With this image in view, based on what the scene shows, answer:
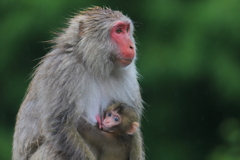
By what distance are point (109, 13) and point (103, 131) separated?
A: 176 cm

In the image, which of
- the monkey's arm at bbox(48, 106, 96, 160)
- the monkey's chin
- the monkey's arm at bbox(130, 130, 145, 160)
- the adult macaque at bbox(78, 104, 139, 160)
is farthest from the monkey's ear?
the monkey's chin

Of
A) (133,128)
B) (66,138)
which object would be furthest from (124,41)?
(66,138)

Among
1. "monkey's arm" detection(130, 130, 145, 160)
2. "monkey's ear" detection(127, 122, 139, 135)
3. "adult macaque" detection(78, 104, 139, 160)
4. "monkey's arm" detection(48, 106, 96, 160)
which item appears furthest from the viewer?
"monkey's arm" detection(130, 130, 145, 160)

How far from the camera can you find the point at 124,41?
7.78 m

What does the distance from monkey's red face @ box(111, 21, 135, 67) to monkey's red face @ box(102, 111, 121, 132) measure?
0.71 metres

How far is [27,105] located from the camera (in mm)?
8156

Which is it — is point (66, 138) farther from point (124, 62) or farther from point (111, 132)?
point (124, 62)

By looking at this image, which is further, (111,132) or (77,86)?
(111,132)

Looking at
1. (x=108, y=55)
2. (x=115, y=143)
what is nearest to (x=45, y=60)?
(x=108, y=55)

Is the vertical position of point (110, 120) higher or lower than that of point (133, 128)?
higher

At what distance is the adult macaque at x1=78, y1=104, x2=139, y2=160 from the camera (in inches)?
299

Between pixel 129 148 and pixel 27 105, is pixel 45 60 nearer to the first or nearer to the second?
pixel 27 105

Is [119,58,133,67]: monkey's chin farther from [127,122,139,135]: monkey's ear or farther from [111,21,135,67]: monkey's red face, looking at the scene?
[127,122,139,135]: monkey's ear

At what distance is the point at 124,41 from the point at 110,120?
1132 mm
